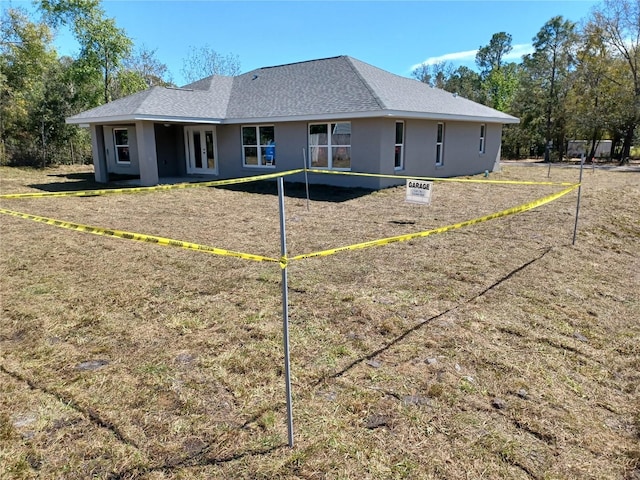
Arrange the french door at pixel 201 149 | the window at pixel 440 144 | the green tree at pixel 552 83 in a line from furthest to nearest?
the green tree at pixel 552 83 → the french door at pixel 201 149 → the window at pixel 440 144

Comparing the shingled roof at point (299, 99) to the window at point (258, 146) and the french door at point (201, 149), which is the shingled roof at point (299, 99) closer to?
the window at point (258, 146)

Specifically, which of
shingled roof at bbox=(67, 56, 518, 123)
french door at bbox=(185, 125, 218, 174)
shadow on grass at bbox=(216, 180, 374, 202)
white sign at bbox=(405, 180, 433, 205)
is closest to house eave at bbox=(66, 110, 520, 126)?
shingled roof at bbox=(67, 56, 518, 123)

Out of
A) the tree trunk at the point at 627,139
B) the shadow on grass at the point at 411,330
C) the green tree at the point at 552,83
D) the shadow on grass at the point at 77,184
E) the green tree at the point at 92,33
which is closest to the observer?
the shadow on grass at the point at 411,330

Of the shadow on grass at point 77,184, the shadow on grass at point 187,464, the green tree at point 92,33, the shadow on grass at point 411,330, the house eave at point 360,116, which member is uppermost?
the green tree at point 92,33

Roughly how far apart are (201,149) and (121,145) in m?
4.10

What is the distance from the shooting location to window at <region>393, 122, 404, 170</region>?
15.9 metres

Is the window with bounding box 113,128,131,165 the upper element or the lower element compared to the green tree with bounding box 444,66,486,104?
lower

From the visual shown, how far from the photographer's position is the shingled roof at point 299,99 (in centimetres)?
1530

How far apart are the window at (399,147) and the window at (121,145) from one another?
12.7 meters

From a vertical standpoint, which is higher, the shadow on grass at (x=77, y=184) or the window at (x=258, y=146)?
the window at (x=258, y=146)

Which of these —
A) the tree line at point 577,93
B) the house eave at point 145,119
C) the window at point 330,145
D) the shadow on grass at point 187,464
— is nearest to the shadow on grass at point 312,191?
the window at point 330,145

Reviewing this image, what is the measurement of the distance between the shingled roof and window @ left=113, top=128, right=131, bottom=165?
6.72 ft

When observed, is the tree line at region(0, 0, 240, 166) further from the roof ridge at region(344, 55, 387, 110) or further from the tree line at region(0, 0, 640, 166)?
the roof ridge at region(344, 55, 387, 110)

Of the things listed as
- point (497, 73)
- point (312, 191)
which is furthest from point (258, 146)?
point (497, 73)
